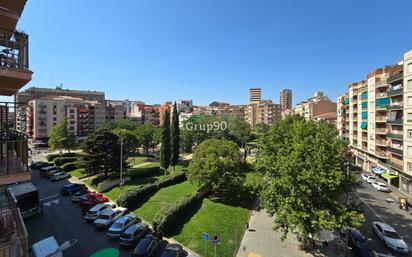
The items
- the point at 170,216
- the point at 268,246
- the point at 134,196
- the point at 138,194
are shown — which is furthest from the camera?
the point at 138,194

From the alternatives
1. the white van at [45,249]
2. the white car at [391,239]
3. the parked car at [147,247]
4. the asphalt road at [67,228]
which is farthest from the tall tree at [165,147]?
the white car at [391,239]

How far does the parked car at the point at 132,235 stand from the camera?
16.9 m

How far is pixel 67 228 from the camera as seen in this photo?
19859 mm

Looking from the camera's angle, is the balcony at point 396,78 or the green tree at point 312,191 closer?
the green tree at point 312,191

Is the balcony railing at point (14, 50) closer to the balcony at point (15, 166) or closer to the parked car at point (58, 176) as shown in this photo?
the balcony at point (15, 166)

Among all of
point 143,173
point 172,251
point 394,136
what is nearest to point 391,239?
point 172,251

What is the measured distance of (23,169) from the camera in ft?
26.1

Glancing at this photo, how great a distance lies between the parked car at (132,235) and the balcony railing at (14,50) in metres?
13.6

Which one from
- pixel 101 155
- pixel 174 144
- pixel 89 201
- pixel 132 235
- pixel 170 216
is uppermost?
pixel 174 144

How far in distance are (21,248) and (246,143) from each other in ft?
179

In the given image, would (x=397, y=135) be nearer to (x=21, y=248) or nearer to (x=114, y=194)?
(x=114, y=194)

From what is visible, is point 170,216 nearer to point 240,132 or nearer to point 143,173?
point 143,173

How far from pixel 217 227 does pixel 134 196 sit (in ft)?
30.9

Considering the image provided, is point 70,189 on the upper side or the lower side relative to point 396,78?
lower
